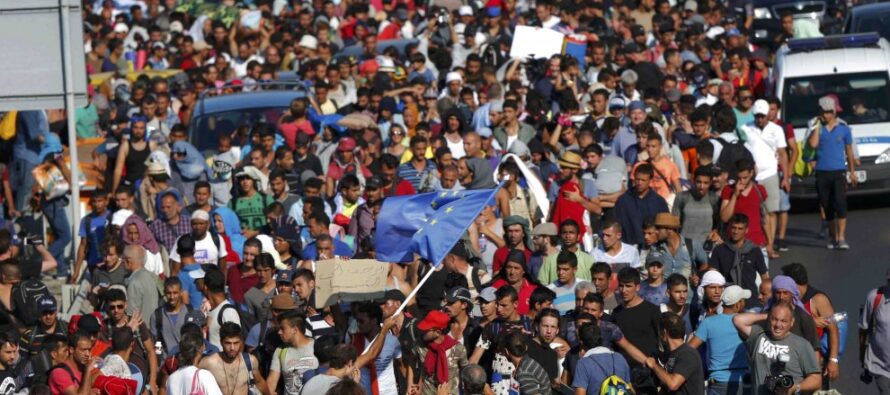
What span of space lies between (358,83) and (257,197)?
685 centimetres

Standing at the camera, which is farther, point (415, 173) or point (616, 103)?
point (616, 103)

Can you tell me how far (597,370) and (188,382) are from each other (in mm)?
2799

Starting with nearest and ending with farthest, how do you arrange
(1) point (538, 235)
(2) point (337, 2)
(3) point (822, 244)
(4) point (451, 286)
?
(4) point (451, 286)
(1) point (538, 235)
(3) point (822, 244)
(2) point (337, 2)

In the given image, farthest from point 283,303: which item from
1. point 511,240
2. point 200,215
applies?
point 200,215

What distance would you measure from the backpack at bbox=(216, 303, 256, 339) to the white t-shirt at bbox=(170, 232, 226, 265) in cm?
164

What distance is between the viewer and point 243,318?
16.2m

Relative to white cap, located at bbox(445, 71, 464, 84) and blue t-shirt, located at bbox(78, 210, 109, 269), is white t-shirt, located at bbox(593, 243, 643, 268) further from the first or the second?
white cap, located at bbox(445, 71, 464, 84)

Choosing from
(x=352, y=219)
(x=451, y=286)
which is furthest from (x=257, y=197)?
(x=451, y=286)

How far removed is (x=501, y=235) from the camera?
18.0m

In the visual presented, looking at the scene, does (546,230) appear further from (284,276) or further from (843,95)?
(843,95)

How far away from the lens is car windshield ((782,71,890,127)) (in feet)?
77.6

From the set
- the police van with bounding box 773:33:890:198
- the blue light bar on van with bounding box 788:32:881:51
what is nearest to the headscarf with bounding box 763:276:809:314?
the police van with bounding box 773:33:890:198

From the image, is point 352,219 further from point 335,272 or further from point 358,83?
point 358,83

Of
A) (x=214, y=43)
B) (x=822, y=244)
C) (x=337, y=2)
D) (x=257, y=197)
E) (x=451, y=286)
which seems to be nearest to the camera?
(x=451, y=286)
